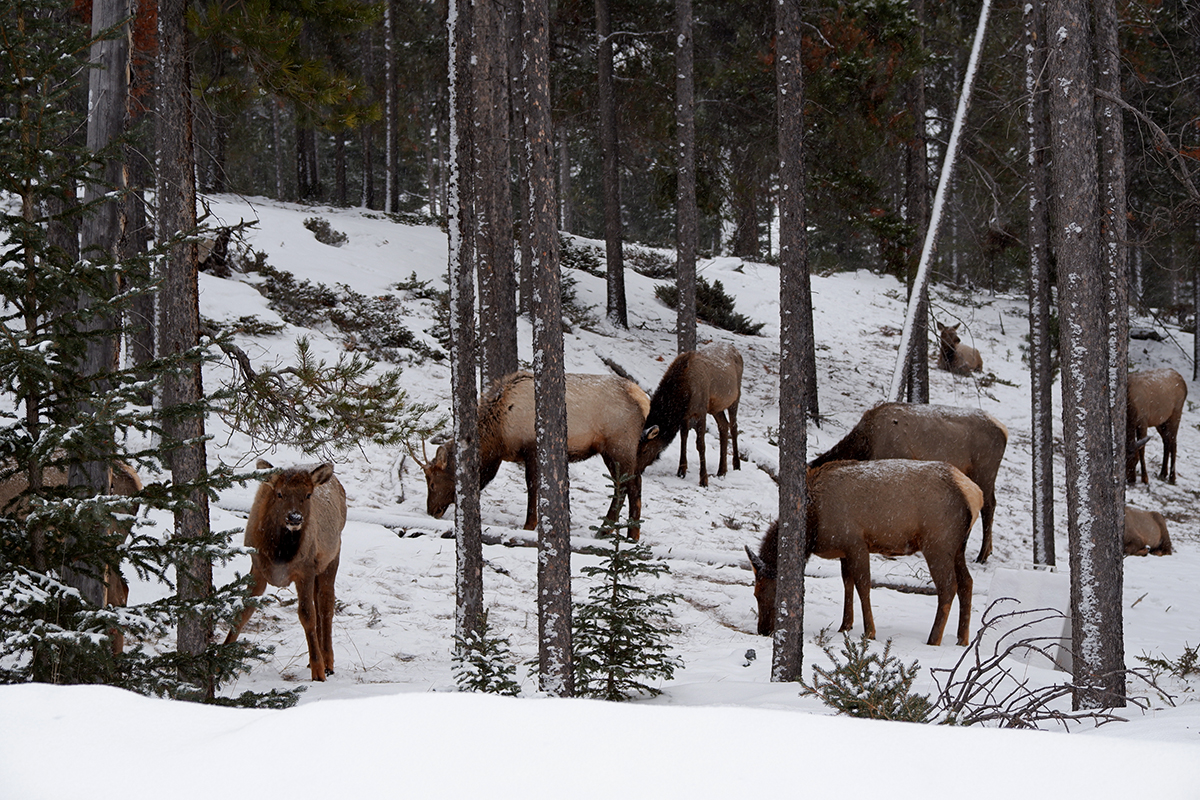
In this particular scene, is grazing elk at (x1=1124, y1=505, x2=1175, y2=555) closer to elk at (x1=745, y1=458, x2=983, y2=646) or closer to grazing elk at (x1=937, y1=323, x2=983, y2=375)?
elk at (x1=745, y1=458, x2=983, y2=646)

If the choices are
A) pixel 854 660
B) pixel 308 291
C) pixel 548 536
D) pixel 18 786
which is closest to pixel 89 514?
pixel 18 786

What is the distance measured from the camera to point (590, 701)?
2912 mm

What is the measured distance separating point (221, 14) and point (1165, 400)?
18.2 metres

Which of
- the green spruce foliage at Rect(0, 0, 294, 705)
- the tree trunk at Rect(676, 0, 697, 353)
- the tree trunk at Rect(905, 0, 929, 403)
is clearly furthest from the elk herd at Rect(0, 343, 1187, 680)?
the tree trunk at Rect(905, 0, 929, 403)

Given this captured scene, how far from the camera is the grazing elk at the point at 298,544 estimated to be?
255 inches

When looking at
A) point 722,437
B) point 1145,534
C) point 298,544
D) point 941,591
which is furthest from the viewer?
point 722,437

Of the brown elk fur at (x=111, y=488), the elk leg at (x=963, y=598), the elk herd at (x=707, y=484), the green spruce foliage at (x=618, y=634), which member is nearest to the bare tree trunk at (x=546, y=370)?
the green spruce foliage at (x=618, y=634)

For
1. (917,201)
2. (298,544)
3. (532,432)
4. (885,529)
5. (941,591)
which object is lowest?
(941,591)

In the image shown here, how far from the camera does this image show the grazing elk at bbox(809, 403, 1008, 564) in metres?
11.2

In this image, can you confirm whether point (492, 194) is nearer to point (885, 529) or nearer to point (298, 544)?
point (298, 544)

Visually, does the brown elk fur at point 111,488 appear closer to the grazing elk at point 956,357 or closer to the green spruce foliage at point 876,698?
the green spruce foliage at point 876,698

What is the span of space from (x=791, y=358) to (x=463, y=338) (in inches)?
108

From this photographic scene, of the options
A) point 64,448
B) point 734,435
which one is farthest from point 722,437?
point 64,448

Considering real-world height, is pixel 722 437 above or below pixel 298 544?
above
